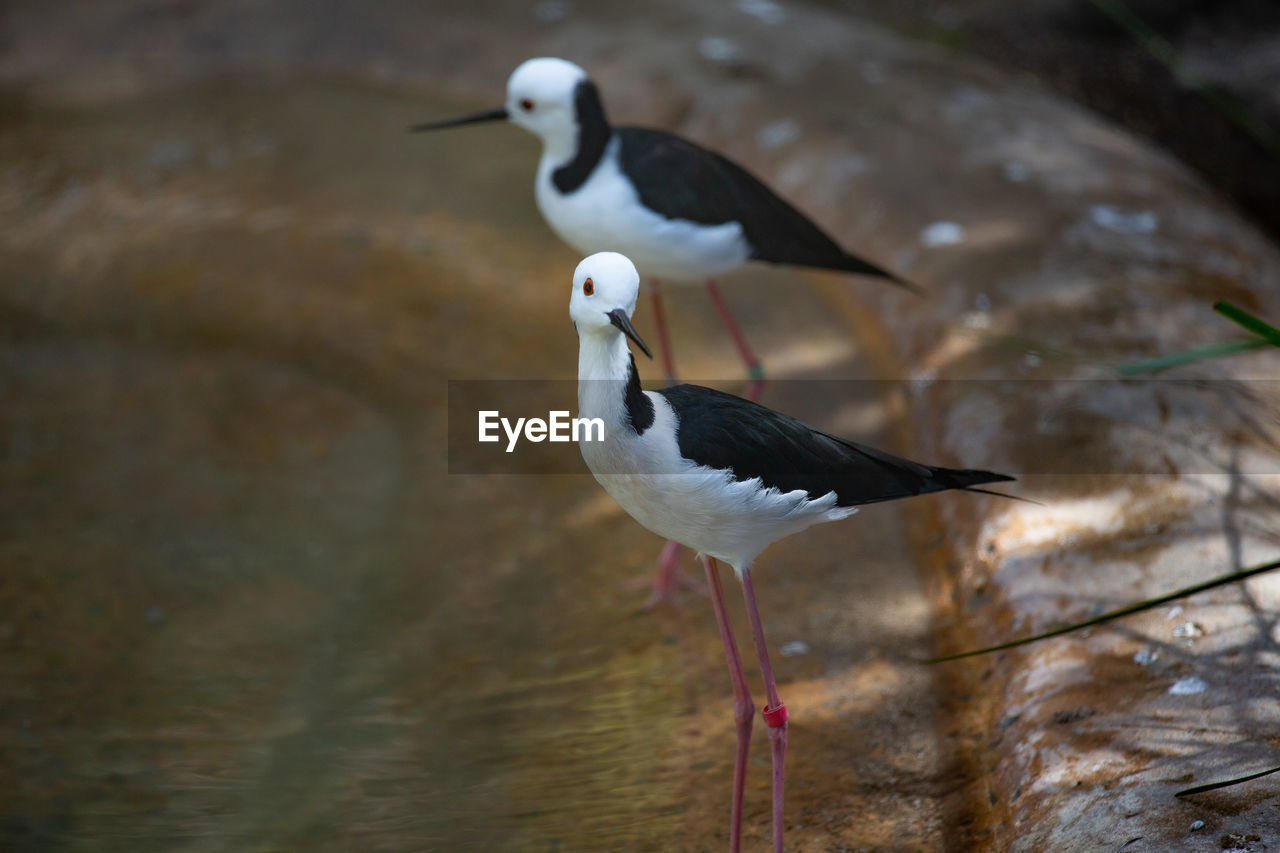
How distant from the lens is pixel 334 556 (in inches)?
126

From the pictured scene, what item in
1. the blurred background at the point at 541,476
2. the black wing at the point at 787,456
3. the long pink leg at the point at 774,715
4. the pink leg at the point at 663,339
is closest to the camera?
the black wing at the point at 787,456

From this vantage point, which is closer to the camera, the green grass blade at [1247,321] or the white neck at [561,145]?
the green grass blade at [1247,321]

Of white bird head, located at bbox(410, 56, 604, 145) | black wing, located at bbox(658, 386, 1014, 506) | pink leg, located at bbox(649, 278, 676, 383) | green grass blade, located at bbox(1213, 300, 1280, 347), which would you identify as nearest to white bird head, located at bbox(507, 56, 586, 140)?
white bird head, located at bbox(410, 56, 604, 145)

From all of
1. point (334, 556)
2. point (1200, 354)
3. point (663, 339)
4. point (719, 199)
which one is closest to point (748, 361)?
point (663, 339)

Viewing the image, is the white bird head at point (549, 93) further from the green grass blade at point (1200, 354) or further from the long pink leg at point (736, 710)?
the green grass blade at point (1200, 354)

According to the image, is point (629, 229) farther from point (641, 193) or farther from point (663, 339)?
point (663, 339)

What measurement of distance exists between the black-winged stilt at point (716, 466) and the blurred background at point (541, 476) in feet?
1.62

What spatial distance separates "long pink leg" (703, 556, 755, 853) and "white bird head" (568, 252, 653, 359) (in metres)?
0.55

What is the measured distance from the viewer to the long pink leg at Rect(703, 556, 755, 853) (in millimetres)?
2127

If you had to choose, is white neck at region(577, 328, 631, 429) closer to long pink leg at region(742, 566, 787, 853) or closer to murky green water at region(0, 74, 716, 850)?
long pink leg at region(742, 566, 787, 853)

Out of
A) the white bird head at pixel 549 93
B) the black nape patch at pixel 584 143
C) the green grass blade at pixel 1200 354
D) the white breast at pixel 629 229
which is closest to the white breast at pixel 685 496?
the green grass blade at pixel 1200 354

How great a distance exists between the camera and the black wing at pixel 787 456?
200 centimetres

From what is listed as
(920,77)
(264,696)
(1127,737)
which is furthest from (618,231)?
(920,77)

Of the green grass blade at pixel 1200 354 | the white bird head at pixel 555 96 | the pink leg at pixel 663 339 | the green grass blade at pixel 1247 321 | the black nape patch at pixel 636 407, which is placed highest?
the white bird head at pixel 555 96
